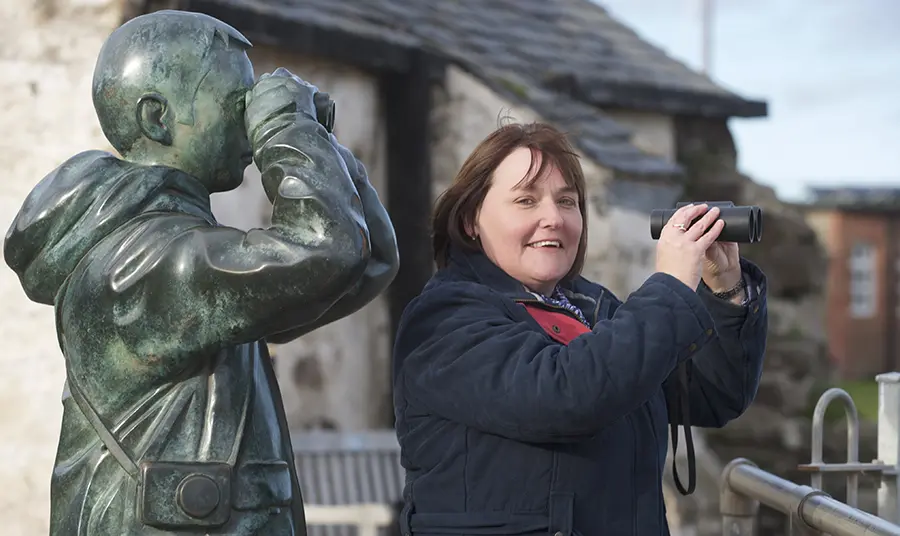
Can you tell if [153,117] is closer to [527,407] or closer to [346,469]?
[527,407]

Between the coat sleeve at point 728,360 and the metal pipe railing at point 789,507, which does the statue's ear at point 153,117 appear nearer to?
the coat sleeve at point 728,360

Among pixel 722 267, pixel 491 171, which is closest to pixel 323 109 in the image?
pixel 491 171

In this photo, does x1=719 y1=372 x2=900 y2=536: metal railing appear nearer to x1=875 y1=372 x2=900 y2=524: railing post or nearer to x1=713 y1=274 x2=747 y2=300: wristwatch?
x1=875 y1=372 x2=900 y2=524: railing post

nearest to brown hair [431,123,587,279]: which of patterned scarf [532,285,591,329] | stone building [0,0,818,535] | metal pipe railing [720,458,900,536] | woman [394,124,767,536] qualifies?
woman [394,124,767,536]

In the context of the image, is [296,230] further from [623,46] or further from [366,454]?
[623,46]

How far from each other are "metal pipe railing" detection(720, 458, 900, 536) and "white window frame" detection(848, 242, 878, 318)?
28.0 meters

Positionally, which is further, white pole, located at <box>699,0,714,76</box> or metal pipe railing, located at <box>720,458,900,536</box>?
white pole, located at <box>699,0,714,76</box>

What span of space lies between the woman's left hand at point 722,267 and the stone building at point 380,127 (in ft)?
7.83

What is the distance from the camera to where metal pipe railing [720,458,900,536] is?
2430 mm

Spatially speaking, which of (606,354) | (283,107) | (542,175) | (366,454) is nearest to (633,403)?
(606,354)

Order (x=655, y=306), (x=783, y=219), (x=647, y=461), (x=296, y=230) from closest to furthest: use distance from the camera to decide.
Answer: (x=296, y=230) < (x=655, y=306) < (x=647, y=461) < (x=783, y=219)

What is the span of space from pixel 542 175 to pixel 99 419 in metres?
0.90

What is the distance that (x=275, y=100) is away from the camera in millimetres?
1923

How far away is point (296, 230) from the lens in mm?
1857
